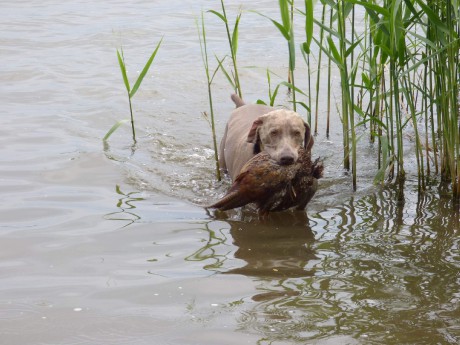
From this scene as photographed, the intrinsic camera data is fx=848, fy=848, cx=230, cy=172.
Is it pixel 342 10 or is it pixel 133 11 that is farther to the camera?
pixel 133 11

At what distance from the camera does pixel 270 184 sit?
17.7 feet

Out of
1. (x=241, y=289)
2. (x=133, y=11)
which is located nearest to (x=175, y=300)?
(x=241, y=289)

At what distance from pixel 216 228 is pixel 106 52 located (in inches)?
231

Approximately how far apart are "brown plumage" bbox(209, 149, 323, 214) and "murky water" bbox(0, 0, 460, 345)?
0.20 meters

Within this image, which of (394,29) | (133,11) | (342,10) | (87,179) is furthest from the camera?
(133,11)

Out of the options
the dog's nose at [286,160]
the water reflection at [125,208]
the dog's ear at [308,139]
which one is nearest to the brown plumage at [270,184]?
the dog's nose at [286,160]

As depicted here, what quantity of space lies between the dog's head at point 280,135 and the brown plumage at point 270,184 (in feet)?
0.27

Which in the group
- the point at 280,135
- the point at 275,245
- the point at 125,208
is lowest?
the point at 275,245

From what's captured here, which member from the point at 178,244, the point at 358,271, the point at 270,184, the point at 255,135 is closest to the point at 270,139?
the point at 255,135

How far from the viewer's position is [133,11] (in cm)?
1311

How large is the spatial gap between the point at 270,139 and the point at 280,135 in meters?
0.08

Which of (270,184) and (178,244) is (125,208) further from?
(270,184)

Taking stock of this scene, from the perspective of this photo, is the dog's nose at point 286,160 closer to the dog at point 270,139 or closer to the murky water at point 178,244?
the dog at point 270,139

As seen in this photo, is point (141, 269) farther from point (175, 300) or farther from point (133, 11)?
point (133, 11)
